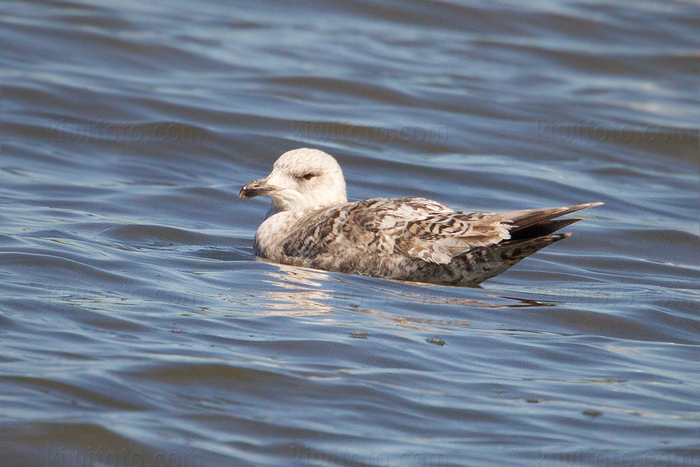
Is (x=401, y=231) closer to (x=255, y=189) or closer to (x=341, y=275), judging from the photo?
(x=341, y=275)

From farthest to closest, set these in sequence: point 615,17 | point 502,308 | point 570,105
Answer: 1. point 615,17
2. point 570,105
3. point 502,308

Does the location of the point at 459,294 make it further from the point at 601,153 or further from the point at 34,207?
the point at 601,153

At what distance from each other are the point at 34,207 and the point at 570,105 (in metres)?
8.63

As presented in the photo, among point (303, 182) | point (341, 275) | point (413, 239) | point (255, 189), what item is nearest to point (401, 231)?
point (413, 239)

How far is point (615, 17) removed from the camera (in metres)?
19.9

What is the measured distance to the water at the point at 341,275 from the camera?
5.35 metres

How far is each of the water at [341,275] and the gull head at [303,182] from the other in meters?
0.64

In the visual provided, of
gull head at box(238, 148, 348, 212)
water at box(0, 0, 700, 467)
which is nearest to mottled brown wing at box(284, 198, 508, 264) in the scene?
water at box(0, 0, 700, 467)

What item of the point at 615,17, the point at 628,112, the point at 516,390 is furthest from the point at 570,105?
the point at 516,390

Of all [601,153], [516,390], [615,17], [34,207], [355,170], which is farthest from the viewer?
[615,17]

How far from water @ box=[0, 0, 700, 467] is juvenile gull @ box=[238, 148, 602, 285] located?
18cm

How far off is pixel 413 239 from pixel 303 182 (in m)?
1.31

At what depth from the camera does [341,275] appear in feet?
26.1

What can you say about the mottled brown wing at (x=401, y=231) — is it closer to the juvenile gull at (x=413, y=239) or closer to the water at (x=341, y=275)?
the juvenile gull at (x=413, y=239)
